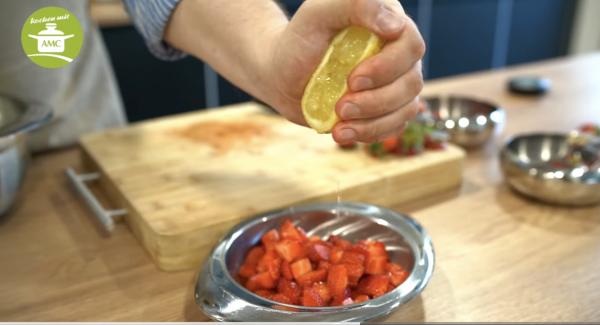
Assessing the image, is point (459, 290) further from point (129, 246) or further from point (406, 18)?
point (129, 246)

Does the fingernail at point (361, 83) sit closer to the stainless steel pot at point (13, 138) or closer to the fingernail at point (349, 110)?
the fingernail at point (349, 110)

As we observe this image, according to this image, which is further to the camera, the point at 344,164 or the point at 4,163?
the point at 344,164

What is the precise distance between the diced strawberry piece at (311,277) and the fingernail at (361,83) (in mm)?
245

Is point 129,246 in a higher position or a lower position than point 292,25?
lower

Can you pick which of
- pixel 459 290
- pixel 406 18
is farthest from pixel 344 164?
pixel 406 18

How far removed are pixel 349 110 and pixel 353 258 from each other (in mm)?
215

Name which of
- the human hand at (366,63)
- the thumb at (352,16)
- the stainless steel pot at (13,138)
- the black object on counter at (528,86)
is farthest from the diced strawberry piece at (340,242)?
the black object on counter at (528,86)

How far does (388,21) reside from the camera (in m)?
0.56

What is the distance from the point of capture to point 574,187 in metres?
0.90

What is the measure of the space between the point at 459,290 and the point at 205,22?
1.69 feet

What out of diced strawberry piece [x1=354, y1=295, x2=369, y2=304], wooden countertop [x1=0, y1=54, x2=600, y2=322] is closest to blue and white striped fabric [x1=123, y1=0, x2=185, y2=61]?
wooden countertop [x1=0, y1=54, x2=600, y2=322]

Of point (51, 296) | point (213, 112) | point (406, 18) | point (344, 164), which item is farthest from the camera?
point (213, 112)

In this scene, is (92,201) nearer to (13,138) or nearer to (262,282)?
(13,138)

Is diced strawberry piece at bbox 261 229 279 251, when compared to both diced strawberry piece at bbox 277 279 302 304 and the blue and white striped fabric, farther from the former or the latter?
the blue and white striped fabric
